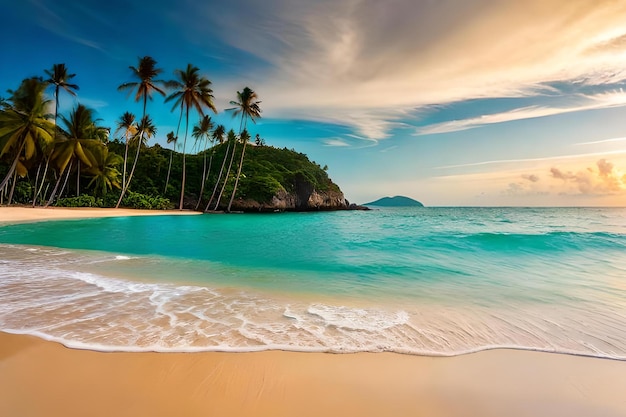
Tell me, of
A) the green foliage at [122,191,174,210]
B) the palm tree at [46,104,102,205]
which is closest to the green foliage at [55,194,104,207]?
the green foliage at [122,191,174,210]

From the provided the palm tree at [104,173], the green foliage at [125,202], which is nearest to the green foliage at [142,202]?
the green foliage at [125,202]

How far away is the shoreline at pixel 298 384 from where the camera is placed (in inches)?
92.0

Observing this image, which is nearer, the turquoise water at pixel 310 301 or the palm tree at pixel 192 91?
the turquoise water at pixel 310 301

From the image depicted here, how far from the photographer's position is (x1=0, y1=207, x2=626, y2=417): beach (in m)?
2.34

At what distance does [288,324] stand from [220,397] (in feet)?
5.48

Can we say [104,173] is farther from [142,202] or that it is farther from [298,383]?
[298,383]

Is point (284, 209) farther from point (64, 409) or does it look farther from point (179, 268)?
point (64, 409)

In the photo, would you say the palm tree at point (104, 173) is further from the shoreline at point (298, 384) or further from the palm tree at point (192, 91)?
the shoreline at point (298, 384)

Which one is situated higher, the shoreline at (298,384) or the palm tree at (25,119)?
the palm tree at (25,119)

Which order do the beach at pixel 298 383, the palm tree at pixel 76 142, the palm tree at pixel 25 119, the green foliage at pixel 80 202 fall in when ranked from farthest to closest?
the green foliage at pixel 80 202, the palm tree at pixel 76 142, the palm tree at pixel 25 119, the beach at pixel 298 383

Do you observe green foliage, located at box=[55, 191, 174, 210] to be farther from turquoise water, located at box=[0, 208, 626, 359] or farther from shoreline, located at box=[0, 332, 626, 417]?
shoreline, located at box=[0, 332, 626, 417]

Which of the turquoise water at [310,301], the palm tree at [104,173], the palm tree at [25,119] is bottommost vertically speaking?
the turquoise water at [310,301]

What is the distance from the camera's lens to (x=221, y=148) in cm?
5931

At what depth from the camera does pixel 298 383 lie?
106 inches
